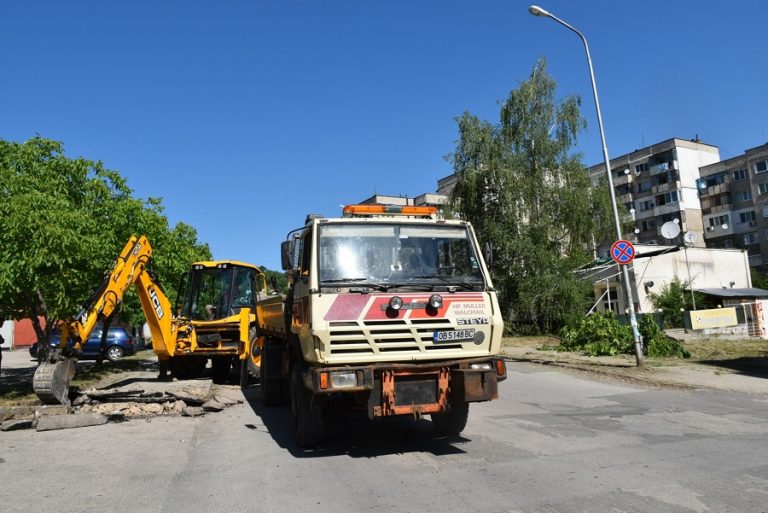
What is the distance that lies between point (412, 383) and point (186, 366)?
10646 millimetres

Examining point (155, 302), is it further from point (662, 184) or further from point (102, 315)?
point (662, 184)

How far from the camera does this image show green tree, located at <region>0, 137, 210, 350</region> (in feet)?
37.4

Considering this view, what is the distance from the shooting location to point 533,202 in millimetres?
31781

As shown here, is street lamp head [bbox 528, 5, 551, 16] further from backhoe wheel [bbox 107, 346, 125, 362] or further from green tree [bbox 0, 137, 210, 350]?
backhoe wheel [bbox 107, 346, 125, 362]

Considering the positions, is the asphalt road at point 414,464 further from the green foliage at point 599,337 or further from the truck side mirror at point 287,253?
the green foliage at point 599,337

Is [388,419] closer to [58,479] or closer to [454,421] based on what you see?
[454,421]

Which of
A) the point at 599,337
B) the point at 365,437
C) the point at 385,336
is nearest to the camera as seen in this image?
the point at 385,336

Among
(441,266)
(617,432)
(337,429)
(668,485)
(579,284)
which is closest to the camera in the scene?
(668,485)

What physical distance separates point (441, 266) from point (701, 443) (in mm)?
3767

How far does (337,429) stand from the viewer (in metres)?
8.48

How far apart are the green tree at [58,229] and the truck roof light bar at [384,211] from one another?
22.2ft

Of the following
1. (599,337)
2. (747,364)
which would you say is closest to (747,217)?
(599,337)

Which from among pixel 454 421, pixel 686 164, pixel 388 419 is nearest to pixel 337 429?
pixel 388 419

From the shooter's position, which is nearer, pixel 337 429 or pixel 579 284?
pixel 337 429
